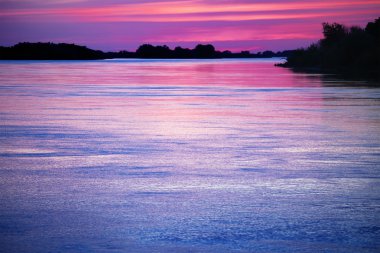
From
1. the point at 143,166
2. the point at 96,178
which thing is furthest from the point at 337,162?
the point at 96,178

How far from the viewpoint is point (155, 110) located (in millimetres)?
21828

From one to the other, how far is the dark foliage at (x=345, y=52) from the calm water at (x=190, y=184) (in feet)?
152

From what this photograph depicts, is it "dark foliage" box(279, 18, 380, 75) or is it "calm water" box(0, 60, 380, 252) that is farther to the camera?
"dark foliage" box(279, 18, 380, 75)

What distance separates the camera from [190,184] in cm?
950

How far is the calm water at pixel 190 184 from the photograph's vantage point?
6.86 metres

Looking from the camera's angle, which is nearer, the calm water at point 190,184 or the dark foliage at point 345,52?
the calm water at point 190,184

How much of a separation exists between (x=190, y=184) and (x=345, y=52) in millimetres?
70885

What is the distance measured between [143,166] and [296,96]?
18.6m

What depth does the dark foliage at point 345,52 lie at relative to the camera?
70188 mm

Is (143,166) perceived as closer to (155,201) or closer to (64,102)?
(155,201)

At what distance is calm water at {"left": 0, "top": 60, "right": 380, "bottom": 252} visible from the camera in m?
6.86

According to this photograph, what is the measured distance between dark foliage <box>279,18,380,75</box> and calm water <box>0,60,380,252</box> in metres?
46.4

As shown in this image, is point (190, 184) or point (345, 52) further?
point (345, 52)

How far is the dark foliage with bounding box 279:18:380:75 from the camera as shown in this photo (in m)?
70.2
